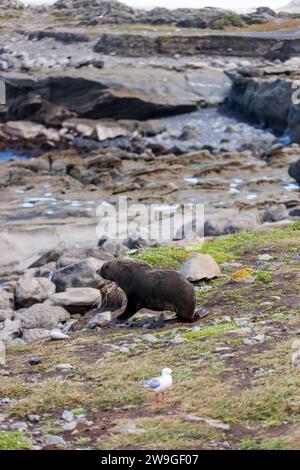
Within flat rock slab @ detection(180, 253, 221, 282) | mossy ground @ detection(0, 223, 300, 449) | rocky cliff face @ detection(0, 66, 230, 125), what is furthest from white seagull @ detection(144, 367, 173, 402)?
rocky cliff face @ detection(0, 66, 230, 125)

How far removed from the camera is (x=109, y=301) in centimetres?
1297

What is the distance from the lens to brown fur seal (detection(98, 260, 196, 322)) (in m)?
10.7

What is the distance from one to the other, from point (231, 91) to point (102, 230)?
1188 inches

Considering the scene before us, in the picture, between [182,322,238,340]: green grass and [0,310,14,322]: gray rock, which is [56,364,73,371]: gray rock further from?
[0,310,14,322]: gray rock

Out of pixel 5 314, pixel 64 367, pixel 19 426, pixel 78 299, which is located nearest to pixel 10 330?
pixel 78 299

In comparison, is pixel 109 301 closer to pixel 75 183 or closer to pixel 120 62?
pixel 75 183

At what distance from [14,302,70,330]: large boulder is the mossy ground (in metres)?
1.84

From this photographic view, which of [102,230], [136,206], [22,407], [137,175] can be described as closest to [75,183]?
[137,175]

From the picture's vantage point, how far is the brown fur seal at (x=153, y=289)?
1066cm

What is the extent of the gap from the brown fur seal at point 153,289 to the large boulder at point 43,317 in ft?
5.30

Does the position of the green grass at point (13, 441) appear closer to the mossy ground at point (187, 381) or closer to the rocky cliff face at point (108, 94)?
the mossy ground at point (187, 381)

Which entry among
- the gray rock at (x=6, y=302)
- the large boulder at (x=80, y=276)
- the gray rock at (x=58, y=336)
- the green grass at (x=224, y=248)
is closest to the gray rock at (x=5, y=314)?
the gray rock at (x=6, y=302)

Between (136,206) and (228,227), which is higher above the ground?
(228,227)
